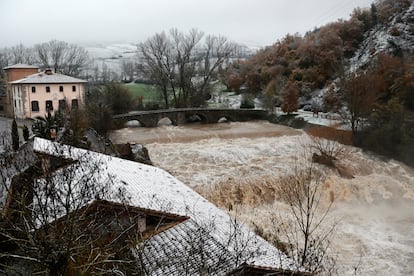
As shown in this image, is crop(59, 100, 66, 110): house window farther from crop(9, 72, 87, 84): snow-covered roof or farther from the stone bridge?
the stone bridge

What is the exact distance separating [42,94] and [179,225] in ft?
101

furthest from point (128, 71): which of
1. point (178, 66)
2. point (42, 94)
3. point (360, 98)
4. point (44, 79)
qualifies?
point (360, 98)

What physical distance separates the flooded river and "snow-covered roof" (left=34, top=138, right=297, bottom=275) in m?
5.70

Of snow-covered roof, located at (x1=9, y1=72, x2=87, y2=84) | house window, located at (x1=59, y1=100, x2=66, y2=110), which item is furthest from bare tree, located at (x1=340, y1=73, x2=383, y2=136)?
house window, located at (x1=59, y1=100, x2=66, y2=110)

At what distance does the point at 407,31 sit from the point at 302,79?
40.4 feet

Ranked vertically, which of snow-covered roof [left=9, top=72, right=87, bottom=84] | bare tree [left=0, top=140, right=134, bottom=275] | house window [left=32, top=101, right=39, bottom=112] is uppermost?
snow-covered roof [left=9, top=72, right=87, bottom=84]

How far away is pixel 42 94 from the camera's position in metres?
36.2

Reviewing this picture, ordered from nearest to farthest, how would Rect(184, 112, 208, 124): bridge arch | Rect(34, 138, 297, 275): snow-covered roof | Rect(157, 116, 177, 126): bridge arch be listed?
Rect(34, 138, 297, 275): snow-covered roof
Rect(157, 116, 177, 126): bridge arch
Rect(184, 112, 208, 124): bridge arch

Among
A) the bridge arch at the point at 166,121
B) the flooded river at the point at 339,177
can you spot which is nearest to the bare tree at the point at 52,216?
the flooded river at the point at 339,177

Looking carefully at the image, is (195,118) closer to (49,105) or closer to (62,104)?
(62,104)

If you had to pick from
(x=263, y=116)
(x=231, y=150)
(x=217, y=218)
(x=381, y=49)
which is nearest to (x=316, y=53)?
(x=381, y=49)

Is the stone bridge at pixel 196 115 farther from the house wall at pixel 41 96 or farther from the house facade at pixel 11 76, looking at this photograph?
the house facade at pixel 11 76

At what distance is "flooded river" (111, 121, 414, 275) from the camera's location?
14656mm

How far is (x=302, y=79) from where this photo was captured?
155 feet
